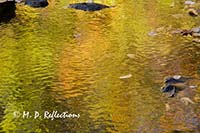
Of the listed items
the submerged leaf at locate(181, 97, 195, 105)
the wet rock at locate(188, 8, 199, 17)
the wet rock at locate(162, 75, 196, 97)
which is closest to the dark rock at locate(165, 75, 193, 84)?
the wet rock at locate(162, 75, 196, 97)

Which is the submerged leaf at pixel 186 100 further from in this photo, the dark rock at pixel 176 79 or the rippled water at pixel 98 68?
the dark rock at pixel 176 79

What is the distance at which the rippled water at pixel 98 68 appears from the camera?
546cm

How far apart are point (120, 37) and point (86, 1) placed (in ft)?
9.16

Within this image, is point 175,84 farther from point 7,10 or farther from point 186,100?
point 7,10

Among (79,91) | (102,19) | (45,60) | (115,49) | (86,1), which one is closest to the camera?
(79,91)

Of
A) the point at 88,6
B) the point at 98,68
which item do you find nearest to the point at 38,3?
the point at 88,6

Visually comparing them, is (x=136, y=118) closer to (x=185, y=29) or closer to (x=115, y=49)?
(x=115, y=49)

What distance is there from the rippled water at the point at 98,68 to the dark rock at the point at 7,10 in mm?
170

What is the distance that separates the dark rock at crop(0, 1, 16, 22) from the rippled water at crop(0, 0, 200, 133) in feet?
0.56

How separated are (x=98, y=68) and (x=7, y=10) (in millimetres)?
3868

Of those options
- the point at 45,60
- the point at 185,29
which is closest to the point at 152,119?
the point at 45,60

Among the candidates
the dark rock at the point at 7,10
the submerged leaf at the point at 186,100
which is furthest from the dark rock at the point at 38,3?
the submerged leaf at the point at 186,100

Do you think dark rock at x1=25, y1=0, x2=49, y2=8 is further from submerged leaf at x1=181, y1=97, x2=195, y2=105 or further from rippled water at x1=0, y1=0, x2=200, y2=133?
submerged leaf at x1=181, y1=97, x2=195, y2=105

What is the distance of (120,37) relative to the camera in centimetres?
848
